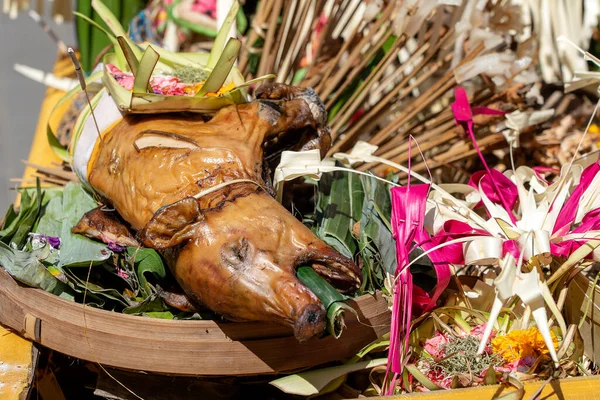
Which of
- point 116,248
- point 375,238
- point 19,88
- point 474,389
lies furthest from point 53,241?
point 19,88

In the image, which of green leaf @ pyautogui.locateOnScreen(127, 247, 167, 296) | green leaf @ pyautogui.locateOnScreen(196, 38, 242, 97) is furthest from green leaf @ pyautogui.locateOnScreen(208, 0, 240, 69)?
green leaf @ pyautogui.locateOnScreen(127, 247, 167, 296)

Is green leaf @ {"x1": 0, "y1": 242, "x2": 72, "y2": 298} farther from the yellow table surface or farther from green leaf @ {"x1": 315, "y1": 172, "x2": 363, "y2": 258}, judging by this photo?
green leaf @ {"x1": 315, "y1": 172, "x2": 363, "y2": 258}

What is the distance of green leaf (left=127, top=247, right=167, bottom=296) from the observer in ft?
3.91

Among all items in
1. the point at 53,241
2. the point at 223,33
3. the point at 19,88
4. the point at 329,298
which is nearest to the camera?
the point at 329,298

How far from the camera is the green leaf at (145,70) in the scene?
1.20m

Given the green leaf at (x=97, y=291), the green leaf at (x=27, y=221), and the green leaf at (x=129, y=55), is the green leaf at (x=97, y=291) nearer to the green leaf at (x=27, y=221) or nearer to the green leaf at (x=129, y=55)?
the green leaf at (x=27, y=221)

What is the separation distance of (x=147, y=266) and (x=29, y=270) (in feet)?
0.67

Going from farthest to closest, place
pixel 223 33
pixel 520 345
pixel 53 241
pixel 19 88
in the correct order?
pixel 19 88
pixel 223 33
pixel 53 241
pixel 520 345

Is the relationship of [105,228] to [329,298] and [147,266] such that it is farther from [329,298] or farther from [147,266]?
[329,298]

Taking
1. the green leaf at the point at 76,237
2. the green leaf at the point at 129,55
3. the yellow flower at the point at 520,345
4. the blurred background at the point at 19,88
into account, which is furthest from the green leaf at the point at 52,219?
the blurred background at the point at 19,88

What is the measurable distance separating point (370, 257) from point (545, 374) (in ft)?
1.15

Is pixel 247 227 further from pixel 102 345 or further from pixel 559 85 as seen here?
pixel 559 85

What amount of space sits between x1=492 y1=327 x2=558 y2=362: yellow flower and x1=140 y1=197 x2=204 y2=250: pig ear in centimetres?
53

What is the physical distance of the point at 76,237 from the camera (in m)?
1.32
